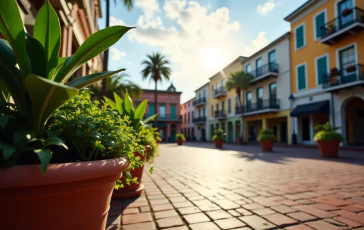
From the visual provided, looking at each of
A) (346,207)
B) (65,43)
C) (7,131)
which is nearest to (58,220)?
(7,131)

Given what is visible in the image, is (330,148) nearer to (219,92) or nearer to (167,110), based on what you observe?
(219,92)

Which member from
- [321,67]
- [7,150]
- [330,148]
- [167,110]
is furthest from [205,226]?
[167,110]

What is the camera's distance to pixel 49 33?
1197mm

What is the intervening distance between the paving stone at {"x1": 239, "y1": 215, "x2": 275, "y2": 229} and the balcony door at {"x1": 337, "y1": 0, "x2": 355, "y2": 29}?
14456 mm

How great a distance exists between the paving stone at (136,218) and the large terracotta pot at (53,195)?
0.81 m

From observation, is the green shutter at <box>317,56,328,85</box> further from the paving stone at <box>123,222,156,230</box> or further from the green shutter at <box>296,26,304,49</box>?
the paving stone at <box>123,222,156,230</box>

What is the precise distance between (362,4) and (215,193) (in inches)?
585

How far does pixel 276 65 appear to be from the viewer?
1797cm

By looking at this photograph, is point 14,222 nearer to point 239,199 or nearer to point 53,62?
point 53,62

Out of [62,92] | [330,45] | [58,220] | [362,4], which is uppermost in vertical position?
[362,4]

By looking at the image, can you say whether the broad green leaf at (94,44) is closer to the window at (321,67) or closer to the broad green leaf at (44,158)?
the broad green leaf at (44,158)

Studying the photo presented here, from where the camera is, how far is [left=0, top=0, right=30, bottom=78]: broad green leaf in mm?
950

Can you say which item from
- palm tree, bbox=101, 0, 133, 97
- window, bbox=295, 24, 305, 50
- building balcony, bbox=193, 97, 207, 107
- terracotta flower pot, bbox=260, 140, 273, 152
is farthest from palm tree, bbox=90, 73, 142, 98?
building balcony, bbox=193, 97, 207, 107

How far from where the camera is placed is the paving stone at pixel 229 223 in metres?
1.74
